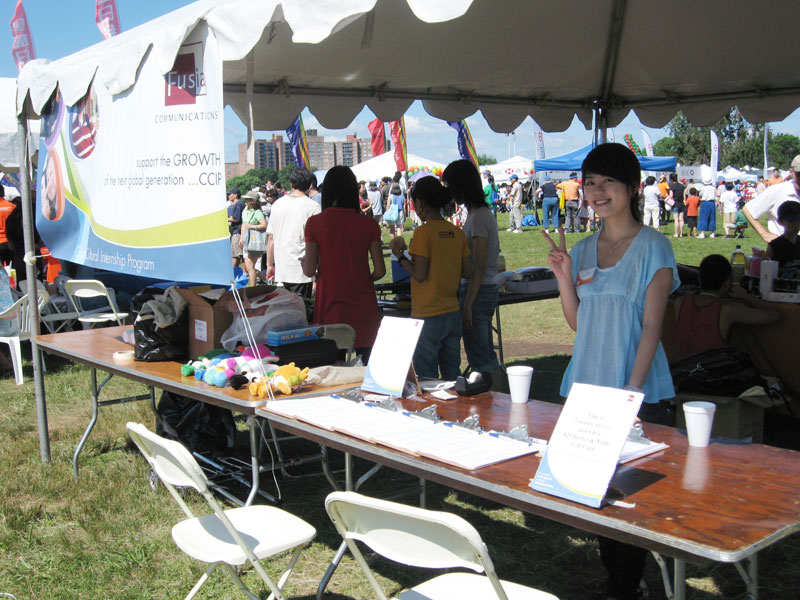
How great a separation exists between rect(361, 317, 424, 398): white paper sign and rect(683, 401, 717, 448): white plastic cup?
0.96 meters

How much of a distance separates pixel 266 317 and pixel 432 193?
1.21 m

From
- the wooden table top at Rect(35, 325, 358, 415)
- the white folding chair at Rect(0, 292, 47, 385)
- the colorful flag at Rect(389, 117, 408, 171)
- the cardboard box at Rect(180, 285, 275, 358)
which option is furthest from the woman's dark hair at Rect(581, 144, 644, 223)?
the colorful flag at Rect(389, 117, 408, 171)

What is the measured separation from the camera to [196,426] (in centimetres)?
424

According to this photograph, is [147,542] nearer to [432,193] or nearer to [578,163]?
[432,193]

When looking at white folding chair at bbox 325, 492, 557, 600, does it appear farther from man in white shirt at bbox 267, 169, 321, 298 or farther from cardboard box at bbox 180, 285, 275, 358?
man in white shirt at bbox 267, 169, 321, 298

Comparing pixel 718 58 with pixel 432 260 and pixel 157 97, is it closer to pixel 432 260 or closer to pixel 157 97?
pixel 432 260

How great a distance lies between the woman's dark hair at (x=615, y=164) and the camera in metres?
2.37

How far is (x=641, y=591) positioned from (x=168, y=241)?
2.20 metres

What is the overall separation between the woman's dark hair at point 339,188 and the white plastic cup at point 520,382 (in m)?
1.73

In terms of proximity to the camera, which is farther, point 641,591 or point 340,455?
point 340,455

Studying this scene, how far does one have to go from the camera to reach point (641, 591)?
2316 mm

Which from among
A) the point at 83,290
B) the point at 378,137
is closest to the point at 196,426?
the point at 83,290

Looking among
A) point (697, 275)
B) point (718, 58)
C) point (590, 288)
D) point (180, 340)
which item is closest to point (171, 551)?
point (180, 340)

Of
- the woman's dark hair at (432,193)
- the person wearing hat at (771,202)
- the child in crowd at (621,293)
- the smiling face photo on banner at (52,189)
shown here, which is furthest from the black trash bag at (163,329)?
the person wearing hat at (771,202)
